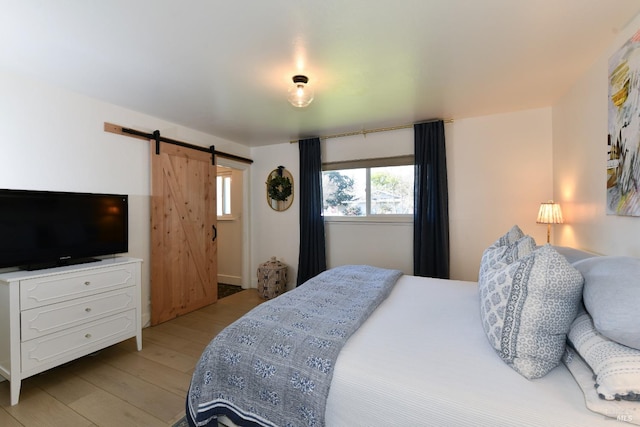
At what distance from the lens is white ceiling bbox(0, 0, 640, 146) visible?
1502mm

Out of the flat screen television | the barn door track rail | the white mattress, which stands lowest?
the white mattress

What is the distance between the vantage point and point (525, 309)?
1080mm

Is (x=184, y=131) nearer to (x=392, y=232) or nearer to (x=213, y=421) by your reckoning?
(x=392, y=232)

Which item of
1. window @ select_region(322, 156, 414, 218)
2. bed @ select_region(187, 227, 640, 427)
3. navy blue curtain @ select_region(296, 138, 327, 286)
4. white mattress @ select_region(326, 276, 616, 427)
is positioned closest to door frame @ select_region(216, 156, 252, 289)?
navy blue curtain @ select_region(296, 138, 327, 286)

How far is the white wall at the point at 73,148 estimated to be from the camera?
86.8 inches

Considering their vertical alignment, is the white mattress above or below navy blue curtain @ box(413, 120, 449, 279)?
below

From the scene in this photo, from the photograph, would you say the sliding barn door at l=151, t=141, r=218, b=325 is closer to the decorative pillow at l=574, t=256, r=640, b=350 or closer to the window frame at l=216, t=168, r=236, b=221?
the window frame at l=216, t=168, r=236, b=221

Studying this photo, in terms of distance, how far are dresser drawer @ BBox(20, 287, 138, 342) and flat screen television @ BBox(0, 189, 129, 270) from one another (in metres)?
0.39

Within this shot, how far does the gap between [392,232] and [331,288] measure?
1916 millimetres

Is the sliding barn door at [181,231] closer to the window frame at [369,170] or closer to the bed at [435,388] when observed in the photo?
the window frame at [369,170]

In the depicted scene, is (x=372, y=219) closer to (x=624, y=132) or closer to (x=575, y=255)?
(x=575, y=255)

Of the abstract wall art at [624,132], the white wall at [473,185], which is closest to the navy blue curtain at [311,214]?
the white wall at [473,185]

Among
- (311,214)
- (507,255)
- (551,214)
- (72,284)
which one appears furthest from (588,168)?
(72,284)

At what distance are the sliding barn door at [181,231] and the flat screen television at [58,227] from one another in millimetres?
543
